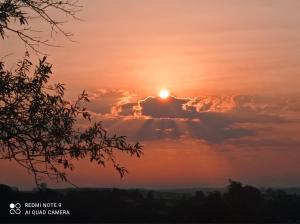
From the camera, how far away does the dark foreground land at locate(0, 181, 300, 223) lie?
3644 centimetres

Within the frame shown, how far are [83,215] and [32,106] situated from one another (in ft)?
94.8

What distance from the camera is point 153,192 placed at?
56.7 metres

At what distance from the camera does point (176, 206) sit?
50.2 meters

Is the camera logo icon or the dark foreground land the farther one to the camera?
the dark foreground land

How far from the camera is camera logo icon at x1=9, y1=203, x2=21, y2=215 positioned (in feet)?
76.0

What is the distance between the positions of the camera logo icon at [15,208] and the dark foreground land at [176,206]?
1.77 feet

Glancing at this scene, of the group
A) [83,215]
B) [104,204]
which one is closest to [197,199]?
[104,204]

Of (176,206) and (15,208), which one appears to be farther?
(176,206)

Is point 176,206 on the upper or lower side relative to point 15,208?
upper

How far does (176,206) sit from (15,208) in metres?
27.0

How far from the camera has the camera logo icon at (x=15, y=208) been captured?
23.2 meters

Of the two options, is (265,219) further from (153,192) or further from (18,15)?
(18,15)

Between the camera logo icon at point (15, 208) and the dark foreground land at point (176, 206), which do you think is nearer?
the camera logo icon at point (15, 208)

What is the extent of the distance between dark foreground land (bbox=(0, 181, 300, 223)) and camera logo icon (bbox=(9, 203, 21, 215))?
0.54 metres
